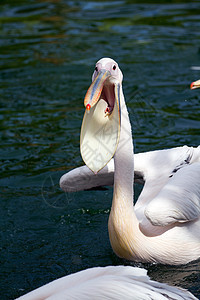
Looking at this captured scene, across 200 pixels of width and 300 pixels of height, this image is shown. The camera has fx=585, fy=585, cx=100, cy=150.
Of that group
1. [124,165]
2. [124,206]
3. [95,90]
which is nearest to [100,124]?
[95,90]

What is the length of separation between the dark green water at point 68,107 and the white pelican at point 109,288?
0.73 m

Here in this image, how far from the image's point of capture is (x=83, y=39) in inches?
322

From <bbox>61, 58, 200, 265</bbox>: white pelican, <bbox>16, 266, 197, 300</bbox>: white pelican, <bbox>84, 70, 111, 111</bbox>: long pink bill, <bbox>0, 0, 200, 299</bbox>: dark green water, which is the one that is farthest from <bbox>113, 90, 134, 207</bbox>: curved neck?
<bbox>16, 266, 197, 300</bbox>: white pelican

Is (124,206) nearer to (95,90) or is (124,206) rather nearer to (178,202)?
(178,202)

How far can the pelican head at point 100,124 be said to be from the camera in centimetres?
284

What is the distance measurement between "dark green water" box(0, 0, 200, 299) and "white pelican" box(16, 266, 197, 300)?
73 cm

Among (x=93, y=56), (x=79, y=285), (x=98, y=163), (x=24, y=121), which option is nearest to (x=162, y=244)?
(x=98, y=163)

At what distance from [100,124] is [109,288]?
2.88ft

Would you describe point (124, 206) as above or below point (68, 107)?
above

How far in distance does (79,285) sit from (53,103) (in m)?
3.90

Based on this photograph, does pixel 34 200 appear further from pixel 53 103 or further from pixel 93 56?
pixel 93 56

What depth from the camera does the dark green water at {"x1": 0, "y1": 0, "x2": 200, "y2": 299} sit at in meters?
3.58

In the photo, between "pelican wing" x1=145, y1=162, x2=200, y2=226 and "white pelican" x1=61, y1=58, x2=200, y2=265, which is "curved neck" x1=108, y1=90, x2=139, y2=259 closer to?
"white pelican" x1=61, y1=58, x2=200, y2=265

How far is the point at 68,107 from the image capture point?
6.03m
